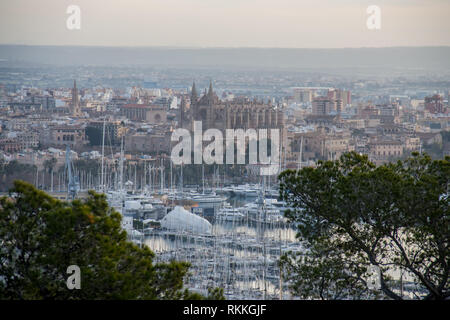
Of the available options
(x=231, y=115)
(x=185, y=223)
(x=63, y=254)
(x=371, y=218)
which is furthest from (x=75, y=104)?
(x=63, y=254)

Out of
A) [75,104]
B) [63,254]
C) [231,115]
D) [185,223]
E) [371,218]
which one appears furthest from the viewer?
[75,104]

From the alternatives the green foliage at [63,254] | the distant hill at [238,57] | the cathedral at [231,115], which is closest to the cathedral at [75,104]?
the distant hill at [238,57]

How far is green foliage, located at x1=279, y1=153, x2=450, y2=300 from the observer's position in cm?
443

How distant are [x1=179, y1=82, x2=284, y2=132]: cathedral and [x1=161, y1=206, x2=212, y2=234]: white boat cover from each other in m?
13.2

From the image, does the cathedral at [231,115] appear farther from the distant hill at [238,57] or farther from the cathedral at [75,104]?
the cathedral at [75,104]

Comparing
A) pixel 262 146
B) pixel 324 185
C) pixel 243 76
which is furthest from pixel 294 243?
pixel 243 76

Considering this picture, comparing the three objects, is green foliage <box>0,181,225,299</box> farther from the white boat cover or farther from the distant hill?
the distant hill

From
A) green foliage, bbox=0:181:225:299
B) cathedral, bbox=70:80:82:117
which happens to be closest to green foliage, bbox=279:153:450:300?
green foliage, bbox=0:181:225:299

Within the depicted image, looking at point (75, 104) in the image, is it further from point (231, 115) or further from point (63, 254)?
point (63, 254)

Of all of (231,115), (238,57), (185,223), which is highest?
(238,57)

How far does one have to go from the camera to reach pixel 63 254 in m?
3.86

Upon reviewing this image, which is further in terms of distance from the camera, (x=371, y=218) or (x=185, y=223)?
(x=185, y=223)

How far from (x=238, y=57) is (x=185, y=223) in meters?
24.4
